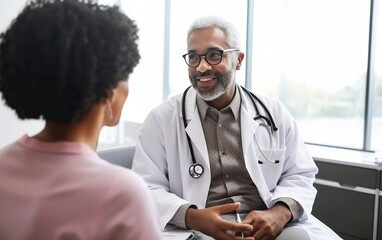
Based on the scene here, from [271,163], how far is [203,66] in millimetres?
476

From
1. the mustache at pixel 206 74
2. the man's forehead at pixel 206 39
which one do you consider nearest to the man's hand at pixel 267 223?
the mustache at pixel 206 74

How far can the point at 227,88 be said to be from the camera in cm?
154

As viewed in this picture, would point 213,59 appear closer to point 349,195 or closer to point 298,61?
point 349,195

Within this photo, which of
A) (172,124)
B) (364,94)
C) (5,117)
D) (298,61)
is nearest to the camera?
(172,124)

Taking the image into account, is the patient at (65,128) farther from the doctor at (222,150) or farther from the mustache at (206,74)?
the mustache at (206,74)

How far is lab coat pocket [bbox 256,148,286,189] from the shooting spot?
4.81ft

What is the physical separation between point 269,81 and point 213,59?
71.6 inches

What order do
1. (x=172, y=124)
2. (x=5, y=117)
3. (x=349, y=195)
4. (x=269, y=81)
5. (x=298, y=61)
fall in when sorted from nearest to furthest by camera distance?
(x=172, y=124) → (x=349, y=195) → (x=5, y=117) → (x=298, y=61) → (x=269, y=81)

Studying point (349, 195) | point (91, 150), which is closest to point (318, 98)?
point (349, 195)

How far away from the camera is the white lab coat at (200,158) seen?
1.41 metres

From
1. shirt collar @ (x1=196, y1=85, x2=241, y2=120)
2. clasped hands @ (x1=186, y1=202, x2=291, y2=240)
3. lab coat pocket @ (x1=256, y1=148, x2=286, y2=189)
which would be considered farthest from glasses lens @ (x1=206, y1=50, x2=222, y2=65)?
clasped hands @ (x1=186, y1=202, x2=291, y2=240)

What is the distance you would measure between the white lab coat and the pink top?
31.7 inches

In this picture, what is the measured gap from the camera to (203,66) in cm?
Answer: 149

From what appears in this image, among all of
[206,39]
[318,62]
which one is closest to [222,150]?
[206,39]
